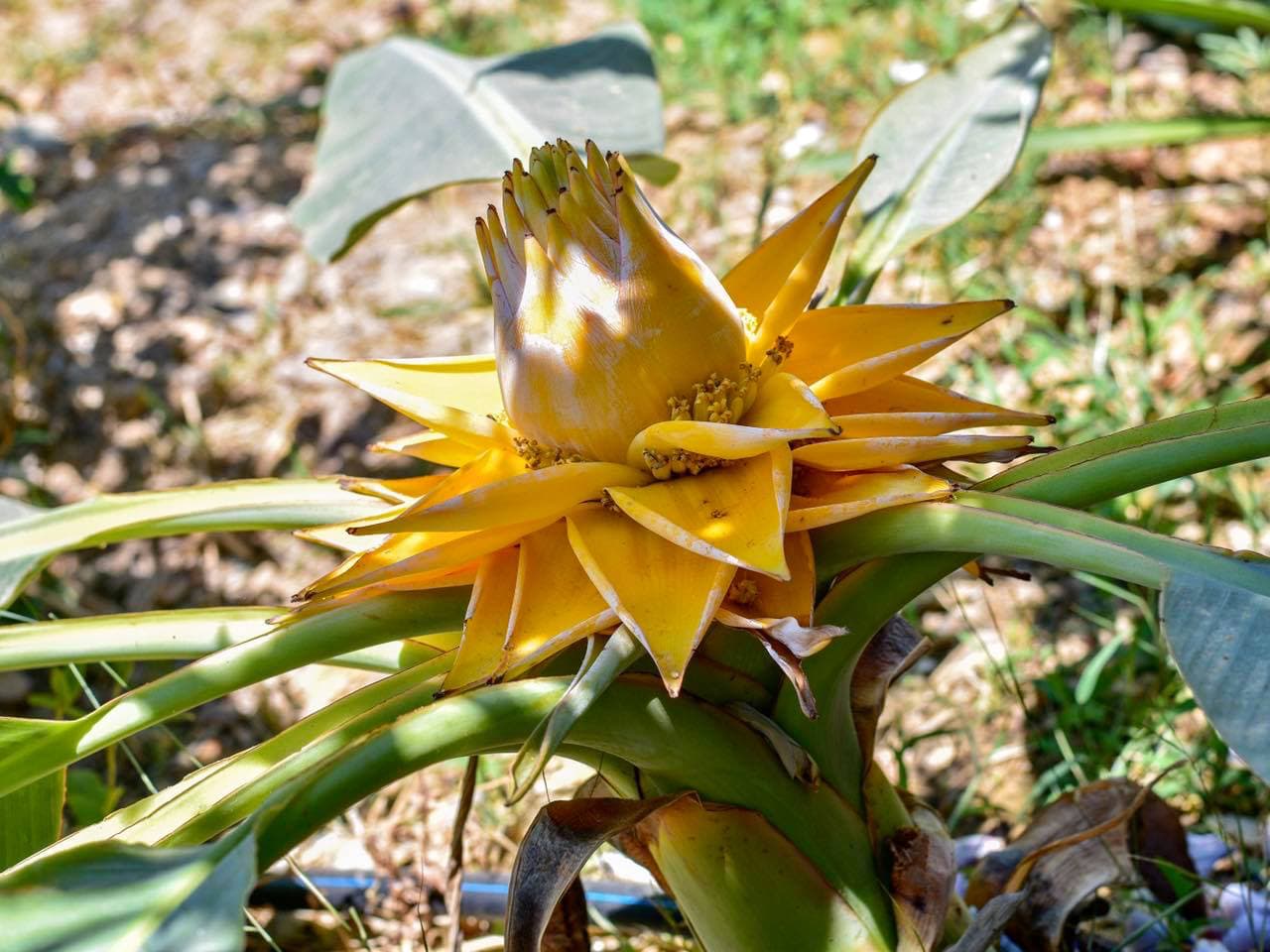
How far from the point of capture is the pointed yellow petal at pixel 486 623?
782 mm

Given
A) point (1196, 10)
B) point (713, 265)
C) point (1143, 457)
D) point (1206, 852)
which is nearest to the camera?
point (1143, 457)

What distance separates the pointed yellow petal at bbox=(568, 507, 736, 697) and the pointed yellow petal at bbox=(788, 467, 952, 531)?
64 millimetres

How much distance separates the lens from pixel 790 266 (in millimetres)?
952

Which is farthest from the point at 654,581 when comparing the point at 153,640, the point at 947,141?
the point at 947,141

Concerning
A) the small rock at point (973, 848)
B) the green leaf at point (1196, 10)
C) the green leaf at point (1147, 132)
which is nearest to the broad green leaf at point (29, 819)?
the small rock at point (973, 848)

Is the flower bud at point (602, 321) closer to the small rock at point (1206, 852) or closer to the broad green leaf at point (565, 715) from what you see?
the broad green leaf at point (565, 715)

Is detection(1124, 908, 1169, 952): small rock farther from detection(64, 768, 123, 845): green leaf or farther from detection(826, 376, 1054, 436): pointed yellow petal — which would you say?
detection(64, 768, 123, 845): green leaf

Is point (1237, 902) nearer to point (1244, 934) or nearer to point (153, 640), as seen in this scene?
point (1244, 934)

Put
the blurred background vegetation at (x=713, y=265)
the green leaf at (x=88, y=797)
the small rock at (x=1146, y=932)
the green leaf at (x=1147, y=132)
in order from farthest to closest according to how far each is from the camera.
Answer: the green leaf at (x=1147, y=132), the blurred background vegetation at (x=713, y=265), the green leaf at (x=88, y=797), the small rock at (x=1146, y=932)

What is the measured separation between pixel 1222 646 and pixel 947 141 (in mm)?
687

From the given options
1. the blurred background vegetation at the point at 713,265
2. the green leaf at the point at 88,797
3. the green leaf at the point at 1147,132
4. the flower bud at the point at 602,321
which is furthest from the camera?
the green leaf at the point at 1147,132

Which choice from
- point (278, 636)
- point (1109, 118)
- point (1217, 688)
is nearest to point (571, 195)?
point (278, 636)

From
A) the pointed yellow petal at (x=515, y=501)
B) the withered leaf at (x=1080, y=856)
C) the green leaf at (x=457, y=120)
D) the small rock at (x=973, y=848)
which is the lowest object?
the small rock at (x=973, y=848)

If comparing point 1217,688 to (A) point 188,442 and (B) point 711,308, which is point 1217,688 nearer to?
(B) point 711,308
